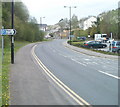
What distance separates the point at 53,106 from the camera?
8016 mm

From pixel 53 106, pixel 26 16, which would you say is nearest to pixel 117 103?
pixel 53 106

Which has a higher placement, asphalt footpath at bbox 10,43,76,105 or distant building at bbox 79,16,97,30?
distant building at bbox 79,16,97,30

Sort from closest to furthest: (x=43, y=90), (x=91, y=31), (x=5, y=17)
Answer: (x=43, y=90) < (x=5, y=17) < (x=91, y=31)

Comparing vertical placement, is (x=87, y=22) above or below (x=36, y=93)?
above

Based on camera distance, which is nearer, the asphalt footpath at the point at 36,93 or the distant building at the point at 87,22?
the asphalt footpath at the point at 36,93

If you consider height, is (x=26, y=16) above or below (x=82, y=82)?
above

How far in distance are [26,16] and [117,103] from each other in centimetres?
6422

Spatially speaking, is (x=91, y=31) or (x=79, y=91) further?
(x=91, y=31)

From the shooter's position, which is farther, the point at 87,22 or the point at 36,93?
the point at 87,22

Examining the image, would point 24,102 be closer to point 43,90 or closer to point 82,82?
point 43,90

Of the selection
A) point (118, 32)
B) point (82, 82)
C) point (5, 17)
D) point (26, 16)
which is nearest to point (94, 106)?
point (82, 82)

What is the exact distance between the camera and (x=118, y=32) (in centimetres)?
7631

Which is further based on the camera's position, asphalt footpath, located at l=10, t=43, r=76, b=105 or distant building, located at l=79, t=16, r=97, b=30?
distant building, located at l=79, t=16, r=97, b=30

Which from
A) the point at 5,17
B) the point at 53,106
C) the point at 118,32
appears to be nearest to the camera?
the point at 53,106
